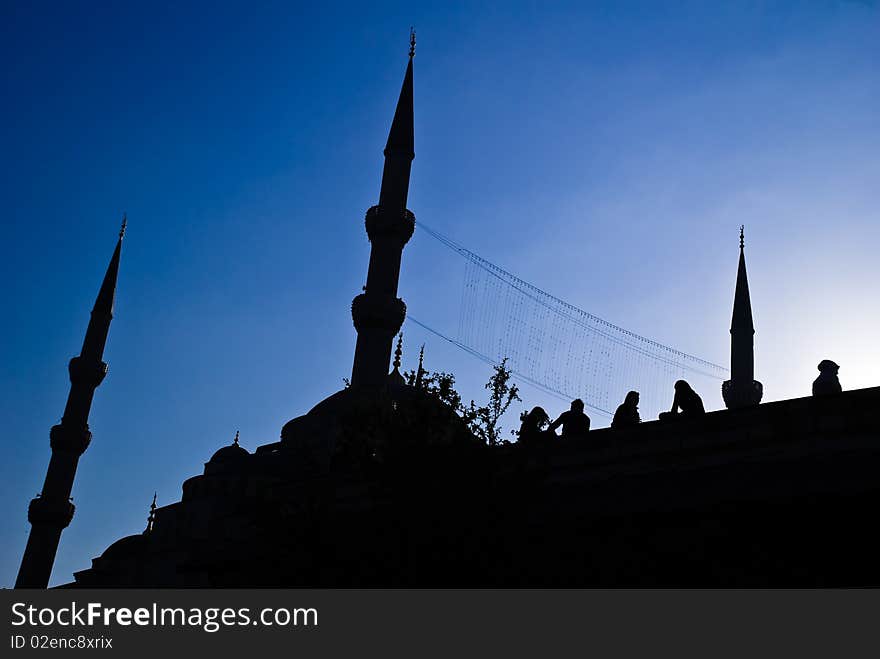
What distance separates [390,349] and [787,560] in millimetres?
18253

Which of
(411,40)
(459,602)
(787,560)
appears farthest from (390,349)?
(459,602)

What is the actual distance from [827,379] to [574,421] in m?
2.92

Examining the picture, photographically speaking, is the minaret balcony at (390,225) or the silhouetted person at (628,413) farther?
the minaret balcony at (390,225)

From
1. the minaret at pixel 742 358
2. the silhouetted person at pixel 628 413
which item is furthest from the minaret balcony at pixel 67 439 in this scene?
the silhouetted person at pixel 628 413

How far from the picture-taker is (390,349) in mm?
27875

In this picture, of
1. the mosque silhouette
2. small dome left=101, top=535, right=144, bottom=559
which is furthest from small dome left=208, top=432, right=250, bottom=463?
the mosque silhouette

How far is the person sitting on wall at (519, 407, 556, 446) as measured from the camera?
40.9 feet

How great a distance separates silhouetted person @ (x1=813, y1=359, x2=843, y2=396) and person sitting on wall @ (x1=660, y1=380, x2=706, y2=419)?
4.22 feet

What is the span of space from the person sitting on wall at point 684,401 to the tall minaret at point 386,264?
15764 millimetres

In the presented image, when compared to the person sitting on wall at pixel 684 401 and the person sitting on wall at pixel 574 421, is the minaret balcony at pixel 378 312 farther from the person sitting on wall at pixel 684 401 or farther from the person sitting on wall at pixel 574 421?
the person sitting on wall at pixel 684 401

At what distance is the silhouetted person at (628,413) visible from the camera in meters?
12.2

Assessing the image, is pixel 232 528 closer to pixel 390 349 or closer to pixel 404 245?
pixel 390 349

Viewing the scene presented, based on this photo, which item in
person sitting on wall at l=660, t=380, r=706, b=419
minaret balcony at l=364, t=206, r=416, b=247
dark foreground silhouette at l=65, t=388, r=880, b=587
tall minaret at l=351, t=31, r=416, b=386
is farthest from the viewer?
minaret balcony at l=364, t=206, r=416, b=247

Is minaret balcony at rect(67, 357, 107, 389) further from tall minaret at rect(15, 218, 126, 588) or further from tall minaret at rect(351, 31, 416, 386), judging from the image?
tall minaret at rect(351, 31, 416, 386)
